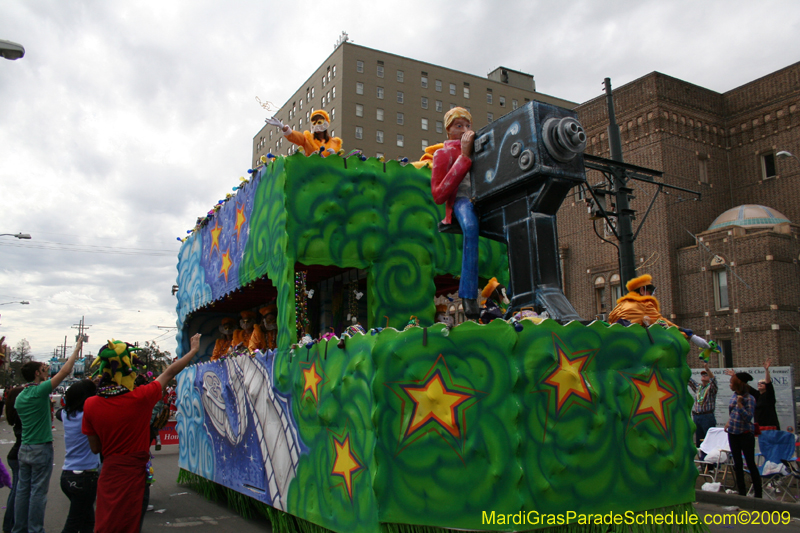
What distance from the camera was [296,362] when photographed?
23.9 feet

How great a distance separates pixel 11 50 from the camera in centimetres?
796

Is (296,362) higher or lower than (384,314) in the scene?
lower

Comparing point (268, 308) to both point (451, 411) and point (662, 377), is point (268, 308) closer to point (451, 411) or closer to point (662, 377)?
point (451, 411)

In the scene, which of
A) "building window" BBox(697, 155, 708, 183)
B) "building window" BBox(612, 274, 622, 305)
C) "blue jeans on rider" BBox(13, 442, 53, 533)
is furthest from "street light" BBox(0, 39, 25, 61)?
"building window" BBox(697, 155, 708, 183)

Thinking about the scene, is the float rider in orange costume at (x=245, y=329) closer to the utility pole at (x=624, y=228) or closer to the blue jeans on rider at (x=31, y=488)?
the blue jeans on rider at (x=31, y=488)

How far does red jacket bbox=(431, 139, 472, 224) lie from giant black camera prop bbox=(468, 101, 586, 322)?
391 mm

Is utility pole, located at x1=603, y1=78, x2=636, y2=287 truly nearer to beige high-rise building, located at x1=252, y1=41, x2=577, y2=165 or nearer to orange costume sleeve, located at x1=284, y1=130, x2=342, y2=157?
orange costume sleeve, located at x1=284, y1=130, x2=342, y2=157

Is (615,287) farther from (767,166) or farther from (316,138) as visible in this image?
(316,138)

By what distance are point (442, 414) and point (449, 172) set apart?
9.64 ft

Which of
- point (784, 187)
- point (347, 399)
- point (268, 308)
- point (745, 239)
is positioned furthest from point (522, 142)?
point (784, 187)

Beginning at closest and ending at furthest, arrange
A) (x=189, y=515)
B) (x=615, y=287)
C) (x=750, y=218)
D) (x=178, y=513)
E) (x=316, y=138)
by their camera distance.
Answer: (x=189, y=515)
(x=178, y=513)
(x=316, y=138)
(x=750, y=218)
(x=615, y=287)

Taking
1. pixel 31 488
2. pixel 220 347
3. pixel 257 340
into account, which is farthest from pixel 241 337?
pixel 31 488

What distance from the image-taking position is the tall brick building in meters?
24.8

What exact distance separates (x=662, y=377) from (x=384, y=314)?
391cm
